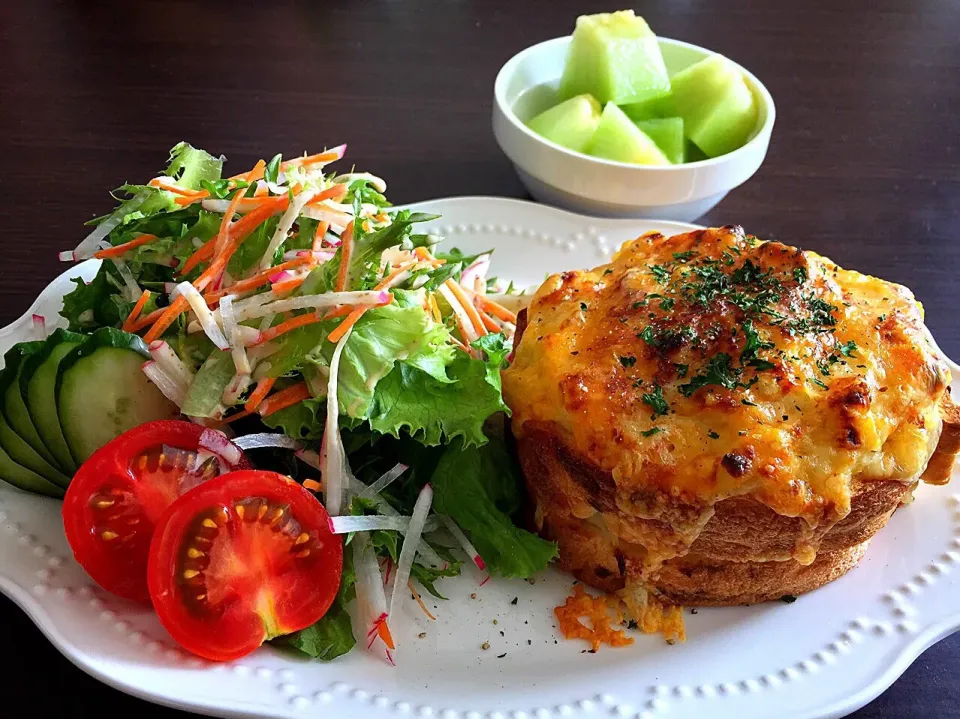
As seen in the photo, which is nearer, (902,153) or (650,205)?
(650,205)

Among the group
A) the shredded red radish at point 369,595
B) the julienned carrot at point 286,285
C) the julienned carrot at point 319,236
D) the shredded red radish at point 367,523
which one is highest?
the julienned carrot at point 319,236

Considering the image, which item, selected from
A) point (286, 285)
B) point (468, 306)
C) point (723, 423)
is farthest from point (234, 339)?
point (723, 423)

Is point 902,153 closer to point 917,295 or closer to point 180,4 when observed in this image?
point 917,295

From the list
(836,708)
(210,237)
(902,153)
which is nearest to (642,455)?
(836,708)

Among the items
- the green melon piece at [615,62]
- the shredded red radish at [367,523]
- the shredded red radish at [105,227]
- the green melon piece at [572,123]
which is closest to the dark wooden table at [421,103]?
the green melon piece at [572,123]

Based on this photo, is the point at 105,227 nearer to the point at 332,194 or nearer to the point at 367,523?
the point at 332,194

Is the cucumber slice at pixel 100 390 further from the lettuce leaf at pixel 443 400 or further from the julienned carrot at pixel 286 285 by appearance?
the lettuce leaf at pixel 443 400
